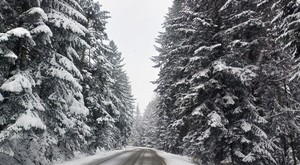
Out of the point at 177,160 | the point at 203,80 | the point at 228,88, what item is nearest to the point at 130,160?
the point at 177,160

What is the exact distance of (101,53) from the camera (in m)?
23.2

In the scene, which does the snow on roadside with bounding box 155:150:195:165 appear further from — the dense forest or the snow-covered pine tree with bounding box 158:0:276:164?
the dense forest

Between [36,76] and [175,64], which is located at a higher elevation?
[175,64]

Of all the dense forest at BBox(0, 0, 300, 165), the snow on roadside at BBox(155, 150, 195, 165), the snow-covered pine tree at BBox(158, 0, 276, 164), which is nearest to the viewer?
the dense forest at BBox(0, 0, 300, 165)

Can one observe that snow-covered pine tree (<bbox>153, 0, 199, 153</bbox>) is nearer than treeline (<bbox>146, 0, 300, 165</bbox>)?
No

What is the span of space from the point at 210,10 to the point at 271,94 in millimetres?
6260

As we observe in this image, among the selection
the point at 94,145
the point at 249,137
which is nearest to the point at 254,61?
the point at 249,137

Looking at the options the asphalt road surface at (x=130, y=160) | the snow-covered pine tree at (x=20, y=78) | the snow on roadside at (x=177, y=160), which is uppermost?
the snow-covered pine tree at (x=20, y=78)

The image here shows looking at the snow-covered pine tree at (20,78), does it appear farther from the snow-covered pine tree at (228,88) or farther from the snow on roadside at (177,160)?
the snow on roadside at (177,160)

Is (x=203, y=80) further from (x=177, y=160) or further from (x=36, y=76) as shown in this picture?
(x=36, y=76)

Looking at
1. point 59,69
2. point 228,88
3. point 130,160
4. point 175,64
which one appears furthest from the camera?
point 175,64

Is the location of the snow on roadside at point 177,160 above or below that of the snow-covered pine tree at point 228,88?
below

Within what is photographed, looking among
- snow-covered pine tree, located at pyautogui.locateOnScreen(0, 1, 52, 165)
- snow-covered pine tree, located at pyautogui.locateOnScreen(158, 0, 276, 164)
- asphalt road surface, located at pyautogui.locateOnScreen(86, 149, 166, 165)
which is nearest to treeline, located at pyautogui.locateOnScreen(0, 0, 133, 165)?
snow-covered pine tree, located at pyautogui.locateOnScreen(0, 1, 52, 165)

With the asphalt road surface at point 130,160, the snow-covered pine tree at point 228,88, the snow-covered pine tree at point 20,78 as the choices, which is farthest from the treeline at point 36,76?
the snow-covered pine tree at point 228,88
